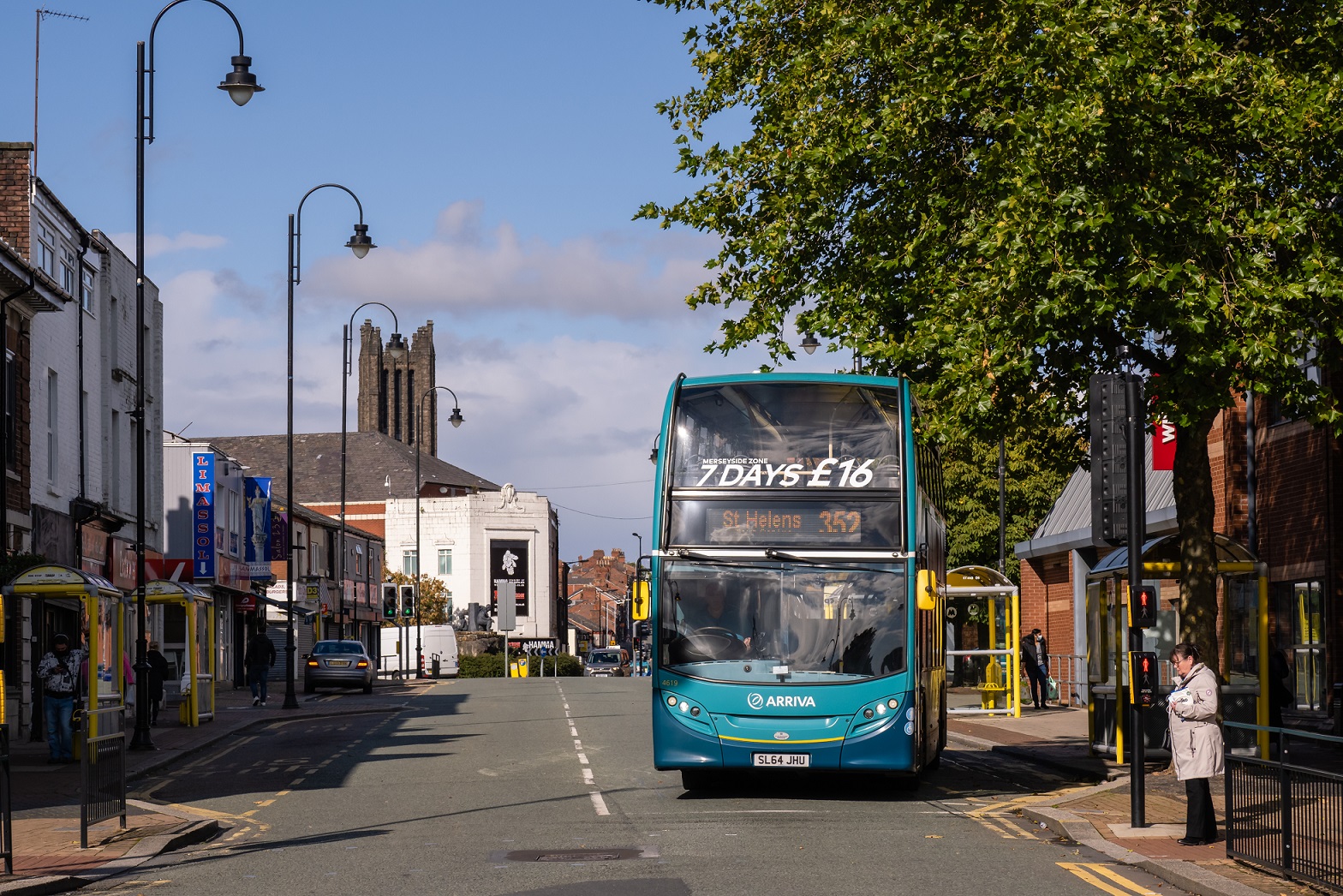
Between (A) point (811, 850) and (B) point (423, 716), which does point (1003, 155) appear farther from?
(B) point (423, 716)

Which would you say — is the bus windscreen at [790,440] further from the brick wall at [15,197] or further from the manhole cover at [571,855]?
the brick wall at [15,197]

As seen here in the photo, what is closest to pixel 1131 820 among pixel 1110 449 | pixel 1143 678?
pixel 1143 678

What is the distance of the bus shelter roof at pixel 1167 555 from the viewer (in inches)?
826

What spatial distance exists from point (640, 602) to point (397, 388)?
125492 mm

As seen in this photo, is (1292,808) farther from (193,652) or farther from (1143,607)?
(193,652)

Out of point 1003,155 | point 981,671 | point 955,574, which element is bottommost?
point 981,671

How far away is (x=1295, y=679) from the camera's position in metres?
29.0

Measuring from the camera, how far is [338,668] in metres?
48.6

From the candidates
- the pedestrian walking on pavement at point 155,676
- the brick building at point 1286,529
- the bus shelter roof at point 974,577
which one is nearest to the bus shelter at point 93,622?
the pedestrian walking on pavement at point 155,676

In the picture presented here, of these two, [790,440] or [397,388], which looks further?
[397,388]

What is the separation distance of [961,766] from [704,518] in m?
7.27

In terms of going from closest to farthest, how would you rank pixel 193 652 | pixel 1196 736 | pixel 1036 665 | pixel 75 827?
pixel 1196 736 < pixel 75 827 < pixel 193 652 < pixel 1036 665

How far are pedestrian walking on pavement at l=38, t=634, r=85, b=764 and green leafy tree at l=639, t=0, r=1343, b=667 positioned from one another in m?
9.99

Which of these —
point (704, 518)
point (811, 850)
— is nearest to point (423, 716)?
point (704, 518)
